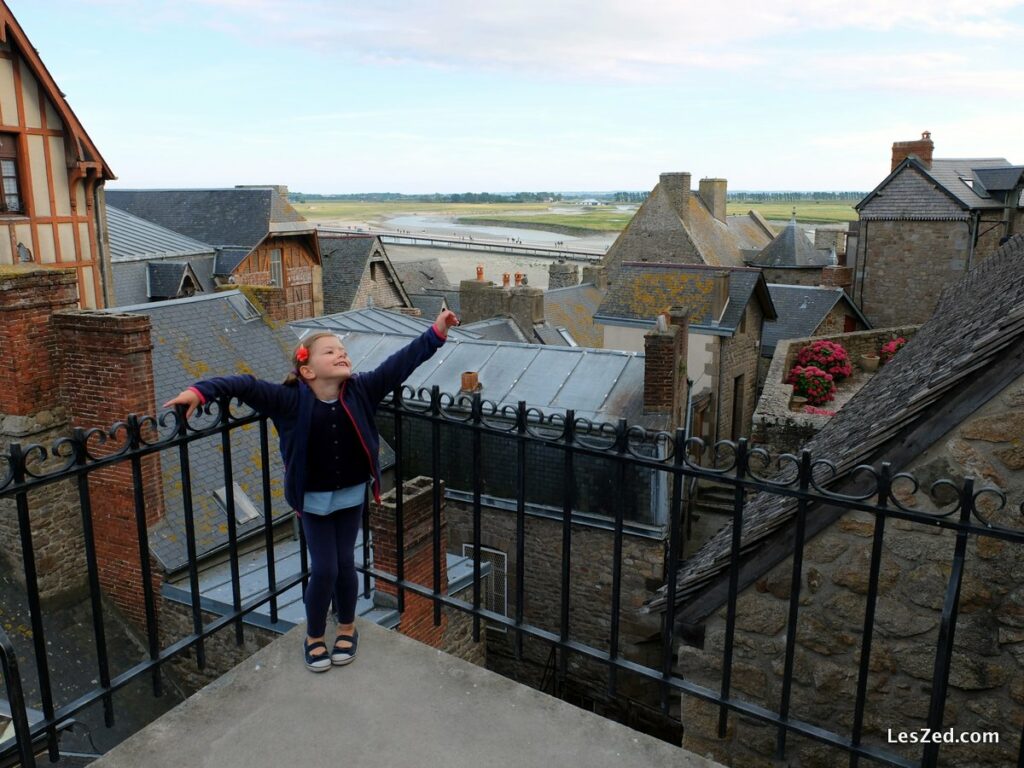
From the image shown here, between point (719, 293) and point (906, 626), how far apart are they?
64.5ft

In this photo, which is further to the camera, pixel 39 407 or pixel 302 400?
pixel 39 407

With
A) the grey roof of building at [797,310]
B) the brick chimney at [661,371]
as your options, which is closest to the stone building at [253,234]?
the grey roof of building at [797,310]

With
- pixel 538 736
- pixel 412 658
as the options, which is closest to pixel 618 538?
pixel 538 736

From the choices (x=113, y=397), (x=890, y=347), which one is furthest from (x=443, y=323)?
(x=890, y=347)

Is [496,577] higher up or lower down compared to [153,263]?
lower down

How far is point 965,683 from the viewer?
3.85m

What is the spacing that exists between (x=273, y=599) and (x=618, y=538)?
2266mm

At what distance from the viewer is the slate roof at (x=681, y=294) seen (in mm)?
22719

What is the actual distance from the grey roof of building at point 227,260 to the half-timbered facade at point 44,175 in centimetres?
987

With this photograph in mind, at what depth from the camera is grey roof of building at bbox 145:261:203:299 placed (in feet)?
86.6

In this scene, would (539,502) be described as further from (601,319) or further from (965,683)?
(601,319)

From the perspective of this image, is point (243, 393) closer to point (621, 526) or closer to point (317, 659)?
point (317, 659)

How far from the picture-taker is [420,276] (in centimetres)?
4747

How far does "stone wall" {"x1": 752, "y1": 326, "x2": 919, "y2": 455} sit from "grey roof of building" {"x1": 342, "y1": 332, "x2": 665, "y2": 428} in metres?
2.82
